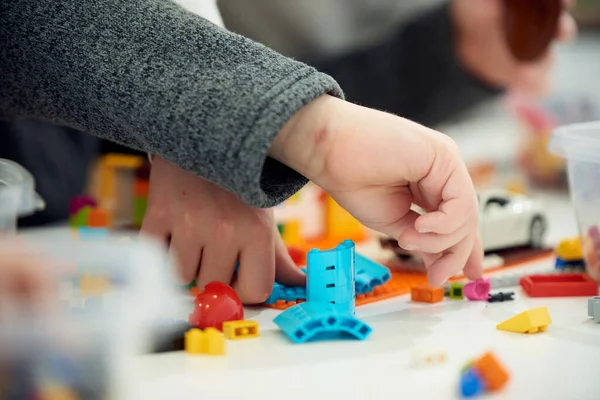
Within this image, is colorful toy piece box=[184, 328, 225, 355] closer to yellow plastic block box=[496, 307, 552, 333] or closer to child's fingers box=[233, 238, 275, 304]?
child's fingers box=[233, 238, 275, 304]

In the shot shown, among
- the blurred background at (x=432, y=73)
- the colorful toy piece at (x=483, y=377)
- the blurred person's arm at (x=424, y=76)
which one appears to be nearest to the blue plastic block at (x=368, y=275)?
the colorful toy piece at (x=483, y=377)

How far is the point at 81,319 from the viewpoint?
31 centimetres

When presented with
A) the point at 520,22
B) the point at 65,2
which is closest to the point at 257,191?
the point at 65,2

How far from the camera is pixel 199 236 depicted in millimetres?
620

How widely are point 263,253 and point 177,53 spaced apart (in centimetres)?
19

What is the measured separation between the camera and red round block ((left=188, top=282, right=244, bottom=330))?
21.1 inches

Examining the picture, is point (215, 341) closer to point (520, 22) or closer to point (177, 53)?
point (177, 53)

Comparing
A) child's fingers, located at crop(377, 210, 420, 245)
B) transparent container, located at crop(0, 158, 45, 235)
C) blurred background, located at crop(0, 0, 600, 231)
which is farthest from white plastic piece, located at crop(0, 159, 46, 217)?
blurred background, located at crop(0, 0, 600, 231)

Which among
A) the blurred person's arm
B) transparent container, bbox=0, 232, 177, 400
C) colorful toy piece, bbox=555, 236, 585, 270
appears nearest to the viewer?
transparent container, bbox=0, 232, 177, 400

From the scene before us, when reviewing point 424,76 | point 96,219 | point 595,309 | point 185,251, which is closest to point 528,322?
point 595,309

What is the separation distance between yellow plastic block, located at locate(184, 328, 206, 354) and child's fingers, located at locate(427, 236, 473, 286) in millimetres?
198

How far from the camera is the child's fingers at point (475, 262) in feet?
2.06

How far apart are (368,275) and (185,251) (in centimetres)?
18

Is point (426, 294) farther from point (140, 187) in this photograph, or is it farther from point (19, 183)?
point (140, 187)
